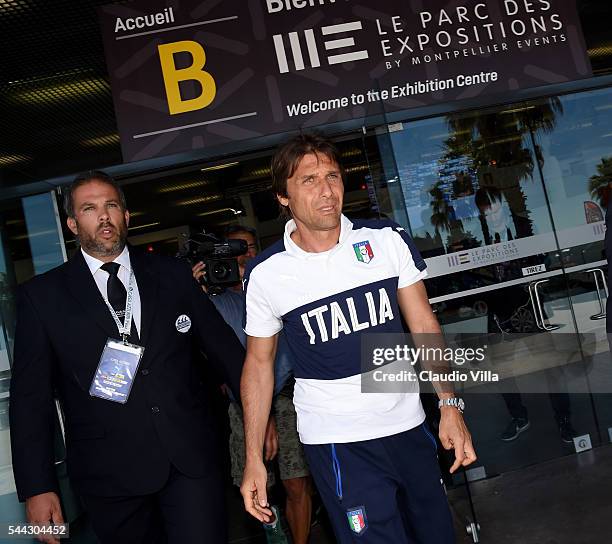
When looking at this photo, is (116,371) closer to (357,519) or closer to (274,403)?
(357,519)

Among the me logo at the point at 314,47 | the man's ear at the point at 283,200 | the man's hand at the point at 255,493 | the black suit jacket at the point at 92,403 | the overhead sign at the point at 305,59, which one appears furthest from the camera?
the me logo at the point at 314,47

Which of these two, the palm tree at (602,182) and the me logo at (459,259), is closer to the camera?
the me logo at (459,259)

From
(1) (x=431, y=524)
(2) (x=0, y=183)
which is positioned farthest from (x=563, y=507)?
(2) (x=0, y=183)

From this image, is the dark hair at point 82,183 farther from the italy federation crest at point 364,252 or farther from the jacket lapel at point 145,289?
the italy federation crest at point 364,252

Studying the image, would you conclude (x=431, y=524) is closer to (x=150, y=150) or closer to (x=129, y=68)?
(x=150, y=150)

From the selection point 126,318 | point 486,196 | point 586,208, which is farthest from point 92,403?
point 586,208

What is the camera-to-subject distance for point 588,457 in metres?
4.89

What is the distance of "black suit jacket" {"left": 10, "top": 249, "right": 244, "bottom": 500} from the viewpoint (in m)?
2.61

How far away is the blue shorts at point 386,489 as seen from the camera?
2.35 metres

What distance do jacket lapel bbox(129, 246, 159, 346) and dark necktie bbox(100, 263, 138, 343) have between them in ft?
0.17

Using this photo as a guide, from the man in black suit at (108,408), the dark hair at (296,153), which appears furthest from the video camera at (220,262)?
the dark hair at (296,153)

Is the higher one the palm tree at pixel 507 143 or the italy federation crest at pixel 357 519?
the palm tree at pixel 507 143
